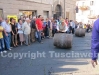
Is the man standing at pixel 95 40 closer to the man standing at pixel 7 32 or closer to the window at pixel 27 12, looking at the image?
the man standing at pixel 7 32

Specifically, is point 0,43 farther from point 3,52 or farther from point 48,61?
point 48,61

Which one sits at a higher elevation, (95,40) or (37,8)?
(37,8)

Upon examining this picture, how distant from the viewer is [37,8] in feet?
61.8

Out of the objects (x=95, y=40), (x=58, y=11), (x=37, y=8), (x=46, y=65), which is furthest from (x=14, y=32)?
(x=58, y=11)

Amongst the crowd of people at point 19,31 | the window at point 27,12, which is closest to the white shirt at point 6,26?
the crowd of people at point 19,31

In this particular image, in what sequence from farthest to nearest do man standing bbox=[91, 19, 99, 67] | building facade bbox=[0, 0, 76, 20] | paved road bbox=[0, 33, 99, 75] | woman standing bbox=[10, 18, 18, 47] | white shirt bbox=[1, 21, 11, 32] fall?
building facade bbox=[0, 0, 76, 20] < woman standing bbox=[10, 18, 18, 47] < white shirt bbox=[1, 21, 11, 32] < paved road bbox=[0, 33, 99, 75] < man standing bbox=[91, 19, 99, 67]

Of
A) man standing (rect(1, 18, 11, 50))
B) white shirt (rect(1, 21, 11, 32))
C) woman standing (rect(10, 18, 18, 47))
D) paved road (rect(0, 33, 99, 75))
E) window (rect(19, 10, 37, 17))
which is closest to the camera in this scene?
paved road (rect(0, 33, 99, 75))

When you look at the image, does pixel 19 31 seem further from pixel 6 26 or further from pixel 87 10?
pixel 87 10

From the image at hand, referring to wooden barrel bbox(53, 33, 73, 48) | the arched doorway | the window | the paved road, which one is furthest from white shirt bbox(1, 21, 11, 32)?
the arched doorway

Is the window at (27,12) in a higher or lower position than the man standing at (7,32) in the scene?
higher

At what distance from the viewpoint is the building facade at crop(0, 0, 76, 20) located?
536 inches

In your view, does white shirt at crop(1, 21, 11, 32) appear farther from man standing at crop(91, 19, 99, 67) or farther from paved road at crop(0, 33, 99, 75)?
man standing at crop(91, 19, 99, 67)

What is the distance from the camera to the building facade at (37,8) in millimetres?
13606

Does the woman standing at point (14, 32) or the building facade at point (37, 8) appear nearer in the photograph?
the woman standing at point (14, 32)
